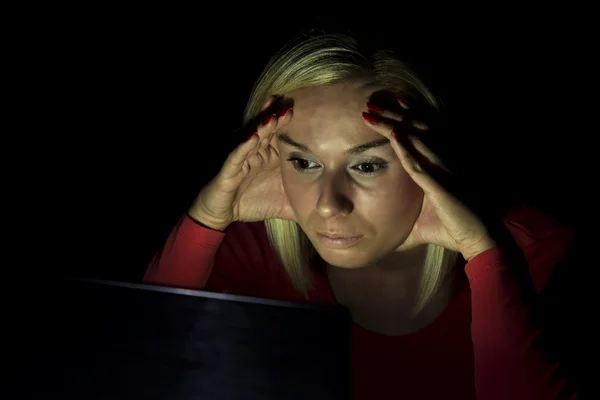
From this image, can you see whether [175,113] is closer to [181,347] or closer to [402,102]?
[402,102]

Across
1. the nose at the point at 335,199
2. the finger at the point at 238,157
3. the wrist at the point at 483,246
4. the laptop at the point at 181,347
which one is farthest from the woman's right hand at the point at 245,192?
the laptop at the point at 181,347

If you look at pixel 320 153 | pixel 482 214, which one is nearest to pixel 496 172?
pixel 482 214

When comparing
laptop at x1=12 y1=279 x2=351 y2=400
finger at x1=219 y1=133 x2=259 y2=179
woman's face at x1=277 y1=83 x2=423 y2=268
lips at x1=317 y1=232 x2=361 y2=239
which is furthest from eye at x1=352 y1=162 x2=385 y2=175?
laptop at x1=12 y1=279 x2=351 y2=400

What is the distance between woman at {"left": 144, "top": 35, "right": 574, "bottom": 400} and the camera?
1.05 metres

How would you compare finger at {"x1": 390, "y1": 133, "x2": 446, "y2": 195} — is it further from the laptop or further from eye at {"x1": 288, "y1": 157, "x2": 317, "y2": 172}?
the laptop

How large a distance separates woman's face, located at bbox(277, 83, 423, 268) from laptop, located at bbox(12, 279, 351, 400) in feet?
1.66

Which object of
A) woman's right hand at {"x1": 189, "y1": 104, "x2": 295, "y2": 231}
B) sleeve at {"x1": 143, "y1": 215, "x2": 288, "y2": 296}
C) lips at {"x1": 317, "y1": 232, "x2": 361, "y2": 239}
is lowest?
sleeve at {"x1": 143, "y1": 215, "x2": 288, "y2": 296}

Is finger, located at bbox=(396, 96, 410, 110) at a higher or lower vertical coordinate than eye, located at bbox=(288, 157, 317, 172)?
higher

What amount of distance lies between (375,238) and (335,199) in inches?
4.6

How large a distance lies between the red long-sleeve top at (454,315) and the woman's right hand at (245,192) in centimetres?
4

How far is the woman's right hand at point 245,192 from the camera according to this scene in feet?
4.23

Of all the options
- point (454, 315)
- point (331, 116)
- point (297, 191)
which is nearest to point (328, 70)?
point (331, 116)

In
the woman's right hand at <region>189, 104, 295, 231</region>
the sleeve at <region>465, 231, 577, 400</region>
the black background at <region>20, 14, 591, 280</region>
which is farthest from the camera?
the black background at <region>20, 14, 591, 280</region>

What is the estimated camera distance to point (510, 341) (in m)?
1.02
